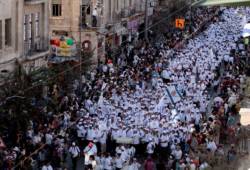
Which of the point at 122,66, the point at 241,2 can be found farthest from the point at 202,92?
the point at 122,66

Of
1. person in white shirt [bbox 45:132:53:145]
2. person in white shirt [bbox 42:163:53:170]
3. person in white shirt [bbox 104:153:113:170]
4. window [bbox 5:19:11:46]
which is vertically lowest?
person in white shirt [bbox 104:153:113:170]

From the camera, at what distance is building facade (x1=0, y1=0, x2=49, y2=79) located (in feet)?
120

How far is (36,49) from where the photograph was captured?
4053 cm

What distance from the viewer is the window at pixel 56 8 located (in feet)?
167

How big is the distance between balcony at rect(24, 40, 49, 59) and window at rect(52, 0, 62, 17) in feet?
30.9

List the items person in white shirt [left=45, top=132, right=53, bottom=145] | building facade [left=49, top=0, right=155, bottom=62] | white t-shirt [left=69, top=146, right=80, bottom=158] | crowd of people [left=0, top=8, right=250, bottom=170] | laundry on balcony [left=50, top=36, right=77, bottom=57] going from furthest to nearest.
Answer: building facade [left=49, top=0, right=155, bottom=62]
laundry on balcony [left=50, top=36, right=77, bottom=57]
person in white shirt [left=45, top=132, right=53, bottom=145]
white t-shirt [left=69, top=146, right=80, bottom=158]
crowd of people [left=0, top=8, right=250, bottom=170]

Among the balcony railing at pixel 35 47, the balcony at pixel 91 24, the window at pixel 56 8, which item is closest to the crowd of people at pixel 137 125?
the balcony railing at pixel 35 47

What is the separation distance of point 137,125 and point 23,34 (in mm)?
9932

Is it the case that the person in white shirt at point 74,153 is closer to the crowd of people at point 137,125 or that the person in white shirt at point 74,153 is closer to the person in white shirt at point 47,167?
the crowd of people at point 137,125

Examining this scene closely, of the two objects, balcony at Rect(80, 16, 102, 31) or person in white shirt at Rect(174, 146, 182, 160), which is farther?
balcony at Rect(80, 16, 102, 31)

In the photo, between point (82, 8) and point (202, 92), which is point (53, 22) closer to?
point (82, 8)

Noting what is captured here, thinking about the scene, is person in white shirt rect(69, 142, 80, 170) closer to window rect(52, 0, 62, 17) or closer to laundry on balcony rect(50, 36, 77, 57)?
laundry on balcony rect(50, 36, 77, 57)

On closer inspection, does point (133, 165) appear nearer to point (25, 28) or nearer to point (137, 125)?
point (137, 125)

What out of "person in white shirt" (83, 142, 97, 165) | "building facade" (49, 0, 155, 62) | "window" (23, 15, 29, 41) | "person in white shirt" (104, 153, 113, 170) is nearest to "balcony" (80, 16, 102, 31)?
"building facade" (49, 0, 155, 62)
